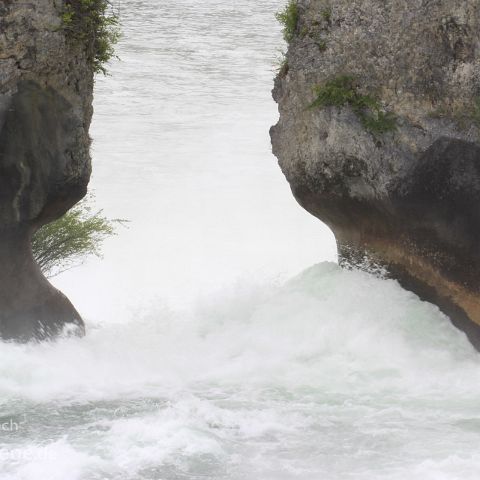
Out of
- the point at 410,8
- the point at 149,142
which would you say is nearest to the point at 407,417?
the point at 410,8

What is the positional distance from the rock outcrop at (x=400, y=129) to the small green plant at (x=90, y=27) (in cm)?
383

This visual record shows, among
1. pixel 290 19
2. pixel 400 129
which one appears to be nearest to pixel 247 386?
pixel 400 129

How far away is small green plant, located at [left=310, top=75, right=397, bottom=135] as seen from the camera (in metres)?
21.8

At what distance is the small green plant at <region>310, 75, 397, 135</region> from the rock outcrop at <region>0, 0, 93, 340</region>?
15.4ft

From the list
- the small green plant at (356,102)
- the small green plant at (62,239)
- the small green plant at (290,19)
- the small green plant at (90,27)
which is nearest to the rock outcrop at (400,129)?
the small green plant at (356,102)

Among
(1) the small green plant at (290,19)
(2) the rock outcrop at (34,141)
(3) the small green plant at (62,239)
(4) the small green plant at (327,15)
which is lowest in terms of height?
(3) the small green plant at (62,239)

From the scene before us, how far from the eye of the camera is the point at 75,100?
21438 mm

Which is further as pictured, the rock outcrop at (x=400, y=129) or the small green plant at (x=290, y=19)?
the small green plant at (x=290, y=19)

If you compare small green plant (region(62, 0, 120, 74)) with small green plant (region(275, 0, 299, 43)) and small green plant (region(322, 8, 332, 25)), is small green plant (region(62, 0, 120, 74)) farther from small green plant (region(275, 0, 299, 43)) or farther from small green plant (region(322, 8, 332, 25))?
small green plant (region(322, 8, 332, 25))

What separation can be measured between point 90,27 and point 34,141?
2.59m

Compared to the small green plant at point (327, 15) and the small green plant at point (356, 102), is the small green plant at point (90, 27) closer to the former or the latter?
the small green plant at point (327, 15)

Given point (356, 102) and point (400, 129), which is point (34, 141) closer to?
point (356, 102)

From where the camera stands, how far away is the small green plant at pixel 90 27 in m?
21.2

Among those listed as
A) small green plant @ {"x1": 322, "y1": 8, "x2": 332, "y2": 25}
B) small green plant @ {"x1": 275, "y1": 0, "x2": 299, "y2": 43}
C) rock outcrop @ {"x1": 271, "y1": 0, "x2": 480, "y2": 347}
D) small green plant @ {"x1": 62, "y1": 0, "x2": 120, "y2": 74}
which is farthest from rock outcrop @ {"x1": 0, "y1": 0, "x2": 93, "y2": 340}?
small green plant @ {"x1": 322, "y1": 8, "x2": 332, "y2": 25}
